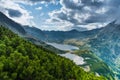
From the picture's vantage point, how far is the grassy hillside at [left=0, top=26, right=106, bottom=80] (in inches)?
4323

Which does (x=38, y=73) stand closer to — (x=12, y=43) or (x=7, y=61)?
(x=7, y=61)

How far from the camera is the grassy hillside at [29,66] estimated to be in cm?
10981

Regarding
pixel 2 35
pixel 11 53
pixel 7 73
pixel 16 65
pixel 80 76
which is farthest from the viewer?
pixel 2 35

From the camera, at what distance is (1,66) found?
108m

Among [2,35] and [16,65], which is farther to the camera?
[2,35]

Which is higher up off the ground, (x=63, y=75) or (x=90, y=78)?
(x=63, y=75)

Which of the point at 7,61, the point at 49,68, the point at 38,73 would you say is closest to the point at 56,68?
the point at 49,68

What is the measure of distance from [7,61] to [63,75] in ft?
92.8

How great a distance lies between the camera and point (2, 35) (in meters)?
164

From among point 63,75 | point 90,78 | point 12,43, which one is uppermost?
point 12,43

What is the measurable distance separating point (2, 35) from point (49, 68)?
161ft

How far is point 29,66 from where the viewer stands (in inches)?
4525

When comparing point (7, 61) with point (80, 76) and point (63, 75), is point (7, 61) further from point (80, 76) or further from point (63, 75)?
point (80, 76)

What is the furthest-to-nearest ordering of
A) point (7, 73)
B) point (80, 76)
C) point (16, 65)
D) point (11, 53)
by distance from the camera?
point (80, 76)
point (11, 53)
point (16, 65)
point (7, 73)
